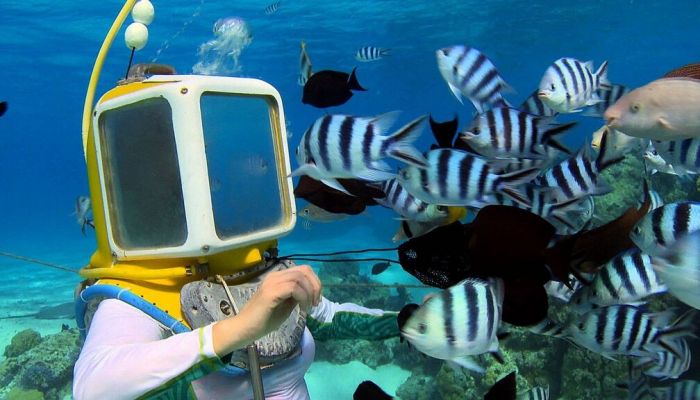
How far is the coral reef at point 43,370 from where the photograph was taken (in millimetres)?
8411

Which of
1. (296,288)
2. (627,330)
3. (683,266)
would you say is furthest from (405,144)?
(627,330)

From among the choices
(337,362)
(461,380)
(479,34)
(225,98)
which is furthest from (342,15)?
(225,98)

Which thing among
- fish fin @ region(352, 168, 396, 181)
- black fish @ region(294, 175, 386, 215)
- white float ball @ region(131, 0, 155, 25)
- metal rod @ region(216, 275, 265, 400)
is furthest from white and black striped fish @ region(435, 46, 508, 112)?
metal rod @ region(216, 275, 265, 400)

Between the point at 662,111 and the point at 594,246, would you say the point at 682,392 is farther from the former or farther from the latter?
the point at 662,111

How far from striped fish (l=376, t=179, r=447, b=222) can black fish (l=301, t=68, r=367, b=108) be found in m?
1.48

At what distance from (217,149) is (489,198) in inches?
46.9

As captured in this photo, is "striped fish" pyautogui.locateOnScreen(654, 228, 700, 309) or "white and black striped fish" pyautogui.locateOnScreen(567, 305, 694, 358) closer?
"striped fish" pyautogui.locateOnScreen(654, 228, 700, 309)

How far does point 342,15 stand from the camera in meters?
25.4

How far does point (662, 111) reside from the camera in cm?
195

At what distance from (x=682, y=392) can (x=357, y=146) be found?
89.4 inches

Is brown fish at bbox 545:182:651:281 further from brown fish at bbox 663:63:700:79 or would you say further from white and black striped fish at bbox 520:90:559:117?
white and black striped fish at bbox 520:90:559:117

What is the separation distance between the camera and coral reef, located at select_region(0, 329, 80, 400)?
841cm

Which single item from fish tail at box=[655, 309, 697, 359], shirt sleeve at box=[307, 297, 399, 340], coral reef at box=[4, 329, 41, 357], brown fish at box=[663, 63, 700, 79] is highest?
brown fish at box=[663, 63, 700, 79]

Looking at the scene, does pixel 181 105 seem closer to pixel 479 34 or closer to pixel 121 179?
pixel 121 179
